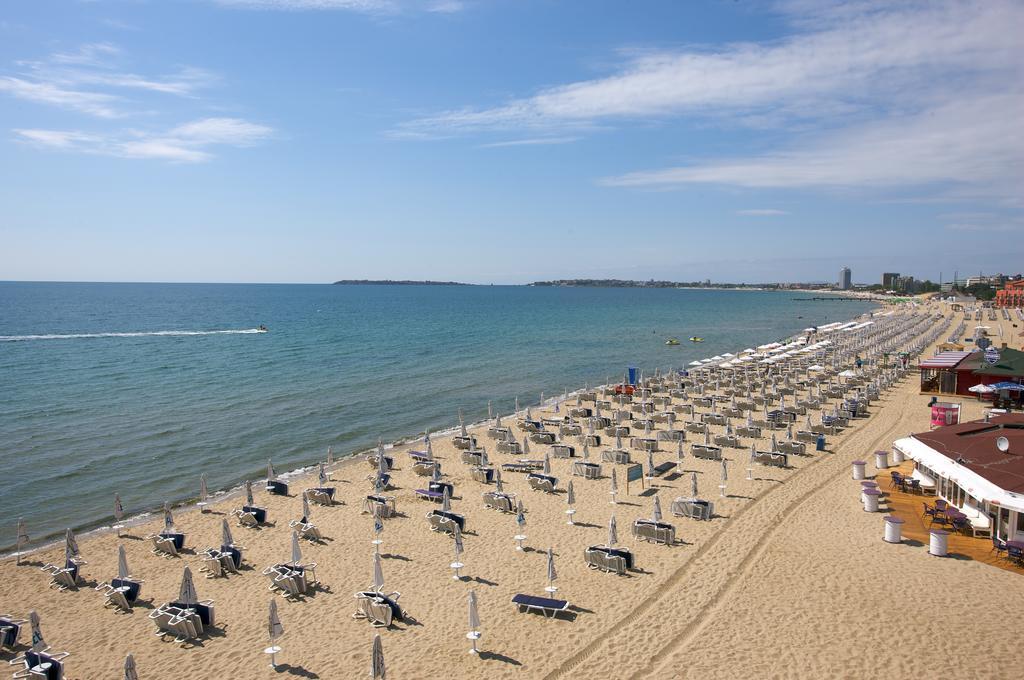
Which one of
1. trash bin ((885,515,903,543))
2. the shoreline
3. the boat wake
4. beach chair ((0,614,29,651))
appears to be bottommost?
the shoreline

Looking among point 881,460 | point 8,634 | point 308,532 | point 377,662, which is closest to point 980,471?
point 881,460

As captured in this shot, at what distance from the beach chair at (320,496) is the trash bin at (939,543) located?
14098 millimetres

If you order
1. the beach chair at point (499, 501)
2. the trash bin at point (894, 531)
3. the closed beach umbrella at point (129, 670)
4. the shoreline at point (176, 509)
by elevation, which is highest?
the trash bin at point (894, 531)

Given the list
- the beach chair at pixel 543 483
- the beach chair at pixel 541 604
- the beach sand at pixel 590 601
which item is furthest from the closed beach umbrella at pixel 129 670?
the beach chair at pixel 543 483

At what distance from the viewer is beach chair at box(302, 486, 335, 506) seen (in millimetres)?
17145

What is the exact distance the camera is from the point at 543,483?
17578 mm

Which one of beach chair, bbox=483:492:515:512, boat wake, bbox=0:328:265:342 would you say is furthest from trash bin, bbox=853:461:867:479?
boat wake, bbox=0:328:265:342

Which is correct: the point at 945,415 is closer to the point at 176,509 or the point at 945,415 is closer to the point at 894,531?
the point at 894,531

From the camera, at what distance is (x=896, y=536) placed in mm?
12766

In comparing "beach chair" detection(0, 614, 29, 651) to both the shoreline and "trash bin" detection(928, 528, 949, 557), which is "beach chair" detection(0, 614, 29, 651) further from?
"trash bin" detection(928, 528, 949, 557)

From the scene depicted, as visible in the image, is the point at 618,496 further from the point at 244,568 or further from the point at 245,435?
the point at 245,435

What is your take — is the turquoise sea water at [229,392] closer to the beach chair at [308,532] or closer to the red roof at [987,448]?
the beach chair at [308,532]

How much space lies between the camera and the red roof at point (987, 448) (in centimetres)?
1285

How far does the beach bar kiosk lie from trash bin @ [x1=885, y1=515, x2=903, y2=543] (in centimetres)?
152
